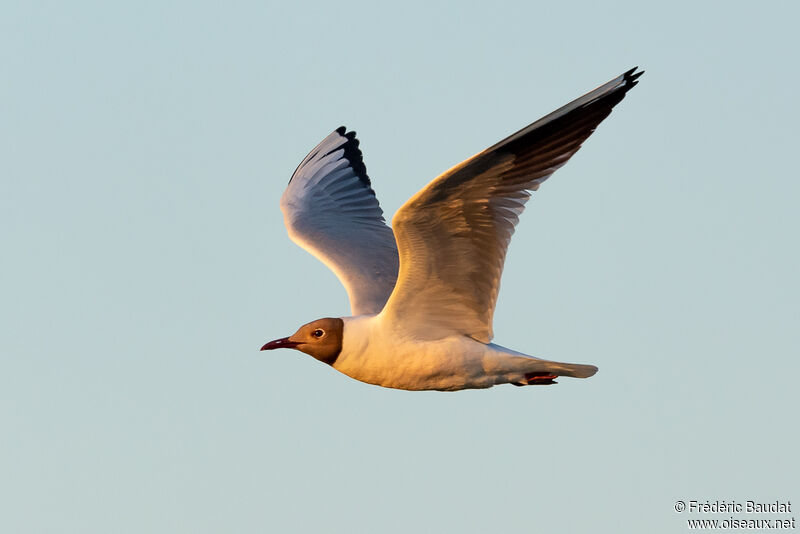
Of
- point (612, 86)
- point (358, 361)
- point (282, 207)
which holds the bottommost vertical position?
point (358, 361)

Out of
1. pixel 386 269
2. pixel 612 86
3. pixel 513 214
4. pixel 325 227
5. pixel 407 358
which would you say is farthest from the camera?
pixel 325 227

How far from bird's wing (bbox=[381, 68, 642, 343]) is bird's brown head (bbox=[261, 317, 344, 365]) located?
543 mm

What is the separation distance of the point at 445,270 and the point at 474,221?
2.31 ft

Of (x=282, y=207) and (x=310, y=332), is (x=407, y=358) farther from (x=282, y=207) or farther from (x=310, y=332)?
(x=282, y=207)

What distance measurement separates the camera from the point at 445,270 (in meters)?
10.6

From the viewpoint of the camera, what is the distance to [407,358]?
11133 mm

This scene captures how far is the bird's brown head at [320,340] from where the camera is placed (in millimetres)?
11367

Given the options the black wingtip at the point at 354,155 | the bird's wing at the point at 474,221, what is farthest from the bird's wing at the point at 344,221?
the bird's wing at the point at 474,221

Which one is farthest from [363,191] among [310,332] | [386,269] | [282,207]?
[310,332]

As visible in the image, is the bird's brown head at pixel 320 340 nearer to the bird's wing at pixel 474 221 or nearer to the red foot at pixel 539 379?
the bird's wing at pixel 474 221

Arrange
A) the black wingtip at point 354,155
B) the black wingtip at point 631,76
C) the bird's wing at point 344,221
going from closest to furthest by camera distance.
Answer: the black wingtip at point 631,76, the bird's wing at point 344,221, the black wingtip at point 354,155

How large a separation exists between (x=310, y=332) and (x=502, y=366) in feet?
5.95

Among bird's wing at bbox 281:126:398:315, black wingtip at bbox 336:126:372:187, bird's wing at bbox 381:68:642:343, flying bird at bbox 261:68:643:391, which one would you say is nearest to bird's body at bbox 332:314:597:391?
flying bird at bbox 261:68:643:391

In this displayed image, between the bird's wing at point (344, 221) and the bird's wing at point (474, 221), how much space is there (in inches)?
64.7
